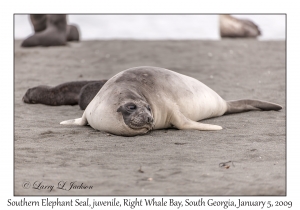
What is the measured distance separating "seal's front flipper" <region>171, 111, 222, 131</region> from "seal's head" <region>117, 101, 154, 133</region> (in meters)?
0.47

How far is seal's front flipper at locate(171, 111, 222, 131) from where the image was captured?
707 cm

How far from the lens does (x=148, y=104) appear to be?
6.85 meters

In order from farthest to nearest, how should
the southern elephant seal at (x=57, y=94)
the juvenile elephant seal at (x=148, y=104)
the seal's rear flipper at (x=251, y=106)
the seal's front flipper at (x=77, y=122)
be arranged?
1. the southern elephant seal at (x=57, y=94)
2. the seal's rear flipper at (x=251, y=106)
3. the seal's front flipper at (x=77, y=122)
4. the juvenile elephant seal at (x=148, y=104)

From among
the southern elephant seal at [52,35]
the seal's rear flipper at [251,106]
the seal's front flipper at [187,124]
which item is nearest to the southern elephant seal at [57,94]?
the seal's rear flipper at [251,106]

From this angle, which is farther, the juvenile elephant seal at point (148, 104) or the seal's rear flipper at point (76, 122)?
the seal's rear flipper at point (76, 122)

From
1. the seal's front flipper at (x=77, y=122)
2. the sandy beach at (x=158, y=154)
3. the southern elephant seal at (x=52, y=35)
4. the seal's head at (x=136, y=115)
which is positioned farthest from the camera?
the southern elephant seal at (x=52, y=35)

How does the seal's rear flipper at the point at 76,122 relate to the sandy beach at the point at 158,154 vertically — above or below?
above

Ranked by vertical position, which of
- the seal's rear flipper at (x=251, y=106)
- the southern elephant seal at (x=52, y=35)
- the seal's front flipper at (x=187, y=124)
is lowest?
the seal's front flipper at (x=187, y=124)

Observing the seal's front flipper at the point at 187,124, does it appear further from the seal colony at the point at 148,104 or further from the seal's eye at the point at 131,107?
the seal's eye at the point at 131,107

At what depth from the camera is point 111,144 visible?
645 centimetres

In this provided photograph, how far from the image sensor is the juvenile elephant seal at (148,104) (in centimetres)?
669
